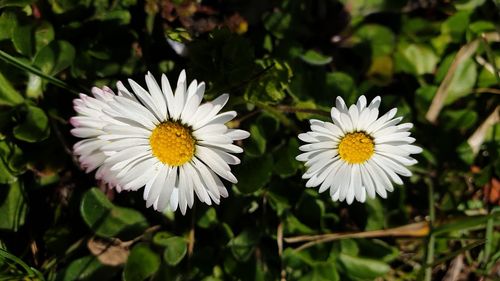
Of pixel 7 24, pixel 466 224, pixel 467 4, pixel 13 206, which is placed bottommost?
pixel 13 206

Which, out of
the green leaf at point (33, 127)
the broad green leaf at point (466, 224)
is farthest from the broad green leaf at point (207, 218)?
the broad green leaf at point (466, 224)

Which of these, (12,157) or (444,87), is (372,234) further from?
(12,157)

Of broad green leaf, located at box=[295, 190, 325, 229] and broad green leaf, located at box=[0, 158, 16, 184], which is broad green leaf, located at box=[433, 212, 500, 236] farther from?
broad green leaf, located at box=[0, 158, 16, 184]

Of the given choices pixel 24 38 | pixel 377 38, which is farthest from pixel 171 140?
pixel 377 38

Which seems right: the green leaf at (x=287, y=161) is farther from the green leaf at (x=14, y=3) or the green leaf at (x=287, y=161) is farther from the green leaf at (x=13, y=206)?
the green leaf at (x=14, y=3)

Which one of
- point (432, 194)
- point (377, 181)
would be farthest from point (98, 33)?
point (432, 194)

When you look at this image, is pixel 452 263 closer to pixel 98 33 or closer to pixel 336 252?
pixel 336 252
